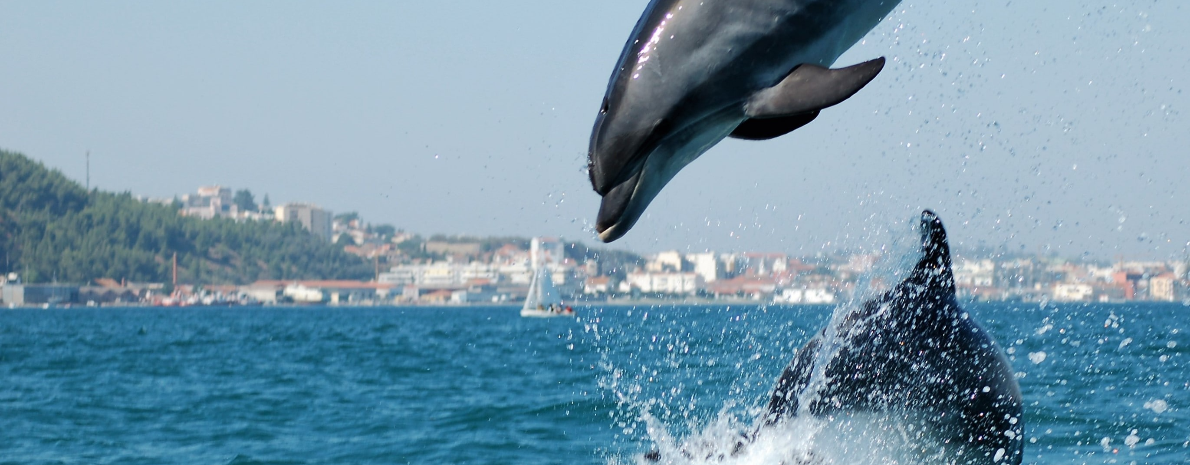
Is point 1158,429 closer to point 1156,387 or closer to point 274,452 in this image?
point 1156,387

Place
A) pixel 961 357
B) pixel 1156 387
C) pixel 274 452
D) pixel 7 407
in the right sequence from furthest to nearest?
pixel 7 407
pixel 1156 387
pixel 274 452
pixel 961 357

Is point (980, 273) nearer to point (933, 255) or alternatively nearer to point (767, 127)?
point (933, 255)

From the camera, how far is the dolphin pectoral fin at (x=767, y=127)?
11.6 feet

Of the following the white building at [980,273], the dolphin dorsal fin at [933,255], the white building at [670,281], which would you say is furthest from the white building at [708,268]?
the dolphin dorsal fin at [933,255]

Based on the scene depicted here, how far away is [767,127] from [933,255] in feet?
5.70

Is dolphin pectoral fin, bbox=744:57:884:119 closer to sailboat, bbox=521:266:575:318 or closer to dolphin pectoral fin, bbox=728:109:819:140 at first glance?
dolphin pectoral fin, bbox=728:109:819:140

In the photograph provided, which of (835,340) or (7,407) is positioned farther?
(7,407)

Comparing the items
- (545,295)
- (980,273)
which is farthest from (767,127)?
(545,295)

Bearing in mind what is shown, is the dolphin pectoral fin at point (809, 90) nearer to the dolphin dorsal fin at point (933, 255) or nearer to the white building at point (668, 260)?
the dolphin dorsal fin at point (933, 255)

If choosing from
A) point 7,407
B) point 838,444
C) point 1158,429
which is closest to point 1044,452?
point 1158,429

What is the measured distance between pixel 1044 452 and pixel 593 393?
1015 cm

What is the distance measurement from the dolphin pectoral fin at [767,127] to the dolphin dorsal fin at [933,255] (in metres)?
1.60

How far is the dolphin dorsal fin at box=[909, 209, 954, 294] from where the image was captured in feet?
16.4

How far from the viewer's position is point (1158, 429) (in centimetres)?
1381
